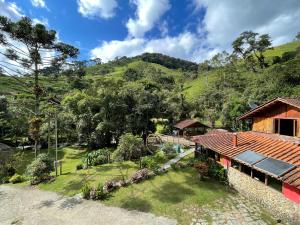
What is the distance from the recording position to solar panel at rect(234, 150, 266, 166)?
48.3 feet

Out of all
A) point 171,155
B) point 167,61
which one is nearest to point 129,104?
point 171,155

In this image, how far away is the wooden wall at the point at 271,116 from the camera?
16.1 metres

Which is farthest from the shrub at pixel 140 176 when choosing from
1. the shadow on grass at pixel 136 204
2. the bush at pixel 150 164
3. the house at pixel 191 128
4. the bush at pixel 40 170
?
the house at pixel 191 128

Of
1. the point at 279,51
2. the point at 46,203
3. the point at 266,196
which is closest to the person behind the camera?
the point at 266,196

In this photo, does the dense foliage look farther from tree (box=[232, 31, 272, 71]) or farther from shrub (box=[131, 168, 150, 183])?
shrub (box=[131, 168, 150, 183])

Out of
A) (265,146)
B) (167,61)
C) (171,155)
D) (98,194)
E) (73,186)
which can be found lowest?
(73,186)

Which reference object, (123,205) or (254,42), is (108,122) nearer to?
(123,205)

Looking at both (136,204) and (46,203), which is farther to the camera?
(46,203)

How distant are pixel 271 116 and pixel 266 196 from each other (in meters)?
7.09

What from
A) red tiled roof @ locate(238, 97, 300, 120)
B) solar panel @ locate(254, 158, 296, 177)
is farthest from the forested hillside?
solar panel @ locate(254, 158, 296, 177)

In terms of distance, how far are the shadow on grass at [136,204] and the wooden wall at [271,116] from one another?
1143 cm

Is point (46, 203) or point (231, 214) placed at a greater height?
point (231, 214)

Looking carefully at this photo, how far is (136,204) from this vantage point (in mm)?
15594

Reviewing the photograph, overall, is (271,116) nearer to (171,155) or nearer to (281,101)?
(281,101)
